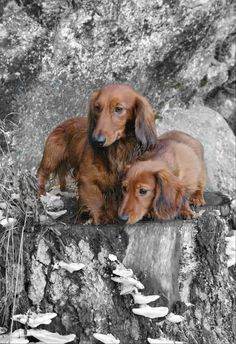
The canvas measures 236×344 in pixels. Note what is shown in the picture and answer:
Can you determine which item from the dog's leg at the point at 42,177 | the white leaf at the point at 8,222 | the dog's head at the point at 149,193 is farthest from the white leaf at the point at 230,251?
the white leaf at the point at 8,222

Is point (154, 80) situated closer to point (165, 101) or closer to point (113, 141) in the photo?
point (165, 101)

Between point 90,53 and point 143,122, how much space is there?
9.46 feet

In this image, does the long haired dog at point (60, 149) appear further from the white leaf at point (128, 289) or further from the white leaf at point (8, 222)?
the white leaf at point (128, 289)

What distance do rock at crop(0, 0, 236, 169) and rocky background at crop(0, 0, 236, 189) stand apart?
10mm

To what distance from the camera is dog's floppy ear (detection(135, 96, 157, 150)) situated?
17.8 ft

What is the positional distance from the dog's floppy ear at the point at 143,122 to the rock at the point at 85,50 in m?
2.51

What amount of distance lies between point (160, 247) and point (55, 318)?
35.6 inches

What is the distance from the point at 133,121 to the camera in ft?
18.0

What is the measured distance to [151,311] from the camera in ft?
16.9

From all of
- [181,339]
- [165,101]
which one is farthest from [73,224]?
[165,101]

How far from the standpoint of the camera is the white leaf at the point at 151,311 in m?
5.15

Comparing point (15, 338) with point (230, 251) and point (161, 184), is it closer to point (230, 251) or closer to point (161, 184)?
point (161, 184)

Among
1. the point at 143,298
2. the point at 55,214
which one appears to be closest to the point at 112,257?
the point at 143,298

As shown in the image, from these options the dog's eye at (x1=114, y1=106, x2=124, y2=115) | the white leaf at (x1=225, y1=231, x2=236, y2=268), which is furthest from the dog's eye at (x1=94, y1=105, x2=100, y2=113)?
the white leaf at (x1=225, y1=231, x2=236, y2=268)
